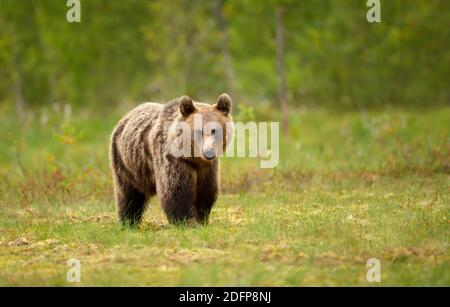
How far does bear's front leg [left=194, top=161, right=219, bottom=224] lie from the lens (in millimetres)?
8375

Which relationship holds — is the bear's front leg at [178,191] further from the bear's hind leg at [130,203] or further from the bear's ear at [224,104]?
the bear's hind leg at [130,203]

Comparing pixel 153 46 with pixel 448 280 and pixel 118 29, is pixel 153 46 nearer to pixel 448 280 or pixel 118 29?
pixel 118 29

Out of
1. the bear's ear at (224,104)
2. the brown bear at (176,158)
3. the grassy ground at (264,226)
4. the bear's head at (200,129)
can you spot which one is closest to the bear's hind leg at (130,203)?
the brown bear at (176,158)

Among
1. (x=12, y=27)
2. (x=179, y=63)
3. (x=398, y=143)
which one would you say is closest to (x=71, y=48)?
(x=12, y=27)

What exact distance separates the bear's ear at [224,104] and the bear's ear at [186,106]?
324 millimetres

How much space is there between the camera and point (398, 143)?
46.3 feet

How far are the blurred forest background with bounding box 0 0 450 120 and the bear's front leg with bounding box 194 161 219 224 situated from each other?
470 inches

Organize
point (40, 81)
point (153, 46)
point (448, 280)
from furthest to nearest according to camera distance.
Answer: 1. point (40, 81)
2. point (153, 46)
3. point (448, 280)

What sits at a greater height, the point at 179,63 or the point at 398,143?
the point at 179,63

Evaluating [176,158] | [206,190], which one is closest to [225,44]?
[206,190]

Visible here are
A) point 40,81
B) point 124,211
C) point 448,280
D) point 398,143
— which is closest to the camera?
point 448,280

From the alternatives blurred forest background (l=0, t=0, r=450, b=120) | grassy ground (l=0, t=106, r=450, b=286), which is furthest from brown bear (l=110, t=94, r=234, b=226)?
blurred forest background (l=0, t=0, r=450, b=120)

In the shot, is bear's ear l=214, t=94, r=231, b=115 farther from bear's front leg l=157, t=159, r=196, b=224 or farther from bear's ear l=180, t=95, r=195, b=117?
bear's front leg l=157, t=159, r=196, b=224

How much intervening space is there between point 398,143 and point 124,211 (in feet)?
23.3
